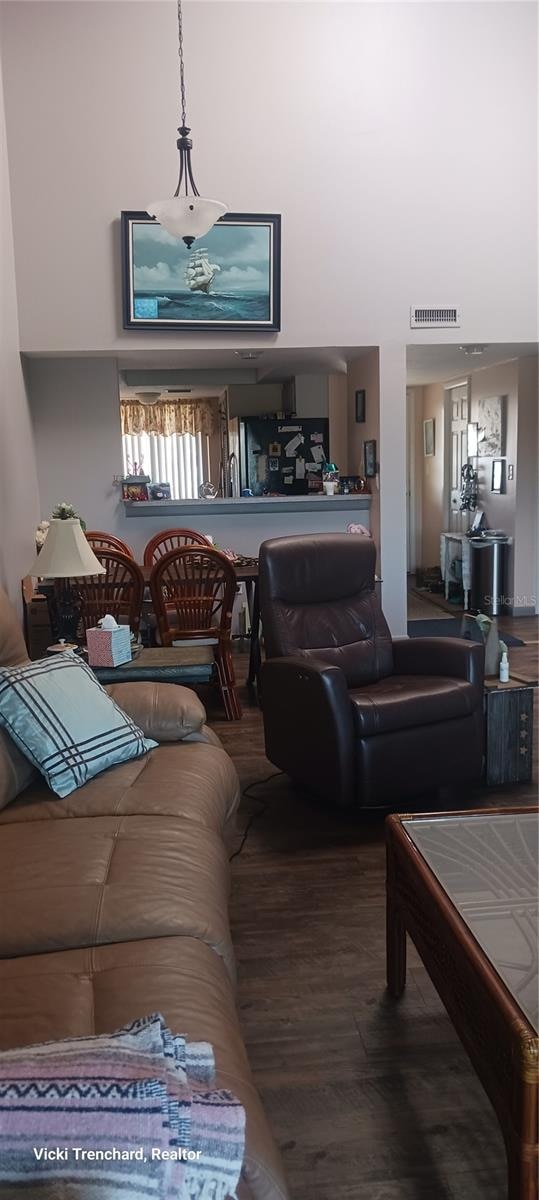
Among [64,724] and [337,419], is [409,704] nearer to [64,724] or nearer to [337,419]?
[64,724]

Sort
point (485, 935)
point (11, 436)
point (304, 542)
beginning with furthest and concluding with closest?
point (11, 436) → point (304, 542) → point (485, 935)

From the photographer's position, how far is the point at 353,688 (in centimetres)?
339

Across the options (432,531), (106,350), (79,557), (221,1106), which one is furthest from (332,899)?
(432,531)

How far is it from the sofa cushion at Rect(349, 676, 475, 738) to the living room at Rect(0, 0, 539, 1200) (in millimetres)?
11

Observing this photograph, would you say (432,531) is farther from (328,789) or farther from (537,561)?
(328,789)

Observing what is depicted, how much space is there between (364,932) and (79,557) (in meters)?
1.63

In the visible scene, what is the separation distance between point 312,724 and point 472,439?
5477mm

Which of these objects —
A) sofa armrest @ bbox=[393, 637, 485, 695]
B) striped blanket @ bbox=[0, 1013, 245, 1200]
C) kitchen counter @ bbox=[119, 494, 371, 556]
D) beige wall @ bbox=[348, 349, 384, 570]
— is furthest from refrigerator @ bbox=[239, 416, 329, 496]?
striped blanket @ bbox=[0, 1013, 245, 1200]

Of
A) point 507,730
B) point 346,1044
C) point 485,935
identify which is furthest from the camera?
point 507,730

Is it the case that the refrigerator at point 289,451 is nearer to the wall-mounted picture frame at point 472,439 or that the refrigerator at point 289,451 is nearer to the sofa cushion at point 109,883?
the wall-mounted picture frame at point 472,439

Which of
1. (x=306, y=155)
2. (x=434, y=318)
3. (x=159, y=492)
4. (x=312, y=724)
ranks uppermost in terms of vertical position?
(x=306, y=155)

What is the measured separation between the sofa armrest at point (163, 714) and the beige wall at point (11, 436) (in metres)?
1.86

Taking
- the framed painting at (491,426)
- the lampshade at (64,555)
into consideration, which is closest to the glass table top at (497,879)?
the lampshade at (64,555)

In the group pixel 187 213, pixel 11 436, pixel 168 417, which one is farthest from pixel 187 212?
pixel 168 417
